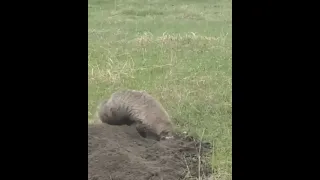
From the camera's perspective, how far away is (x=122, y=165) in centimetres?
310

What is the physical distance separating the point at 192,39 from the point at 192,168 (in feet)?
9.67

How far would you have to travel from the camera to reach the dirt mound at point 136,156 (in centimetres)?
306

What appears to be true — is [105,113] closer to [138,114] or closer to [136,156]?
[138,114]

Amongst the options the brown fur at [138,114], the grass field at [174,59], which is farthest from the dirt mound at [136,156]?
the grass field at [174,59]

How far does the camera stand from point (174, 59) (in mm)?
5469

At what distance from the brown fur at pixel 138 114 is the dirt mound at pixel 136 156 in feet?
0.23

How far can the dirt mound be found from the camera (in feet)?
10.0

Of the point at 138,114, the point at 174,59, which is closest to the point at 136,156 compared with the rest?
the point at 138,114

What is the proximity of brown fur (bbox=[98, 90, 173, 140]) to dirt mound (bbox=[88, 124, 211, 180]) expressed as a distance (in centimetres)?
7

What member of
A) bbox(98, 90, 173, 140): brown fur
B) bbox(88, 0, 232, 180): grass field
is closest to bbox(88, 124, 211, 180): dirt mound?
bbox(98, 90, 173, 140): brown fur

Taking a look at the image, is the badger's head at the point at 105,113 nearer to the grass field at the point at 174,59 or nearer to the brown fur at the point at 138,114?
the brown fur at the point at 138,114

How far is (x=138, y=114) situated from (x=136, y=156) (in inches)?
18.5
